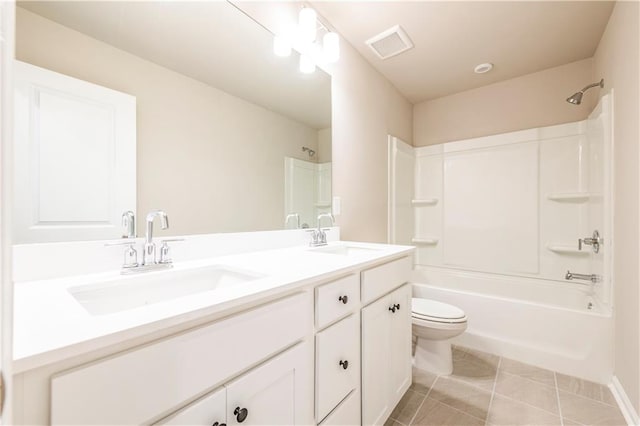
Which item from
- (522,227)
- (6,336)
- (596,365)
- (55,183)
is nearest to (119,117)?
(55,183)

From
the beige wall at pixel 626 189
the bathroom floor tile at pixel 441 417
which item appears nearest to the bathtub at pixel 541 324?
the beige wall at pixel 626 189

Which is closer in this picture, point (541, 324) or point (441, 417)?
point (441, 417)

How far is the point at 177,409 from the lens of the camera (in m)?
0.53

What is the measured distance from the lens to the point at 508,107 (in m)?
2.54

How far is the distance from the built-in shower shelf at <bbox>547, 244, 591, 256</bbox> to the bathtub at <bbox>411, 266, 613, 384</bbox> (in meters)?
0.26

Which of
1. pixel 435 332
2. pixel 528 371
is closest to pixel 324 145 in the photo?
pixel 435 332

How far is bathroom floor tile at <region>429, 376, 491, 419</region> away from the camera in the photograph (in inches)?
57.3

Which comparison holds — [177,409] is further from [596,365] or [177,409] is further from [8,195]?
[596,365]

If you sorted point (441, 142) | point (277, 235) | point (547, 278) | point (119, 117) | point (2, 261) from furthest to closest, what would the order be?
point (441, 142) < point (547, 278) < point (277, 235) < point (119, 117) < point (2, 261)

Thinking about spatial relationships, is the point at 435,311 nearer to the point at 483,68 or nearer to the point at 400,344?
the point at 400,344

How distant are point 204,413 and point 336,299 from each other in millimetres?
514

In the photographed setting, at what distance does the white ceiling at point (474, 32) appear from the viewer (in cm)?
166

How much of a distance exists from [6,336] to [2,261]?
9 centimetres

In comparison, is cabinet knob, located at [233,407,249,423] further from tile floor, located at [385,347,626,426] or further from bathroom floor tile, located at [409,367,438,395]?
bathroom floor tile, located at [409,367,438,395]
